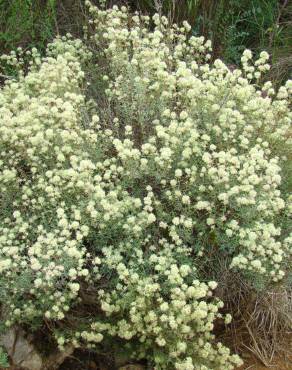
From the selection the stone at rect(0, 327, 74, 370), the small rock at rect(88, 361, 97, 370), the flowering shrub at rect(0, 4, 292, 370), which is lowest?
the small rock at rect(88, 361, 97, 370)

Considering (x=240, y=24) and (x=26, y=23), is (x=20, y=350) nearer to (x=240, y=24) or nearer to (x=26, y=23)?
(x=26, y=23)

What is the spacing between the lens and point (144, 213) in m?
2.90

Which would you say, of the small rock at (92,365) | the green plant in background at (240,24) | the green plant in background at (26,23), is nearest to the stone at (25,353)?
the small rock at (92,365)

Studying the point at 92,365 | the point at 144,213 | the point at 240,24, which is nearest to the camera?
the point at 144,213

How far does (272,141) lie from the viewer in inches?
135

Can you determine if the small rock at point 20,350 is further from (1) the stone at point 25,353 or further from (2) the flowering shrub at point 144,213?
(2) the flowering shrub at point 144,213

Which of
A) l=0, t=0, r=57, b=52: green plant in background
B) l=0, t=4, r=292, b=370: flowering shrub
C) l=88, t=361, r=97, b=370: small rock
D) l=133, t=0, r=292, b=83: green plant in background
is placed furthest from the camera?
l=133, t=0, r=292, b=83: green plant in background

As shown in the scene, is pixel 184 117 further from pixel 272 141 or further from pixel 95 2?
pixel 95 2

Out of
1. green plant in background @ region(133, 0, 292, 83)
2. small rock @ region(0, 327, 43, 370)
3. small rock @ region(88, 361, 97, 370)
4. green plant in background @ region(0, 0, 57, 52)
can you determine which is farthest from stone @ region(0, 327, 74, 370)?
green plant in background @ region(133, 0, 292, 83)

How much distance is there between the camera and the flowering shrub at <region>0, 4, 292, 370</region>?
2.70m

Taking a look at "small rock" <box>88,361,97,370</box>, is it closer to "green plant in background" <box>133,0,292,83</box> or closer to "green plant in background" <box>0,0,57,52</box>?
"green plant in background" <box>0,0,57,52</box>

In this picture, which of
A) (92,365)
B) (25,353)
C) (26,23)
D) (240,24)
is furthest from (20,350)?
(240,24)

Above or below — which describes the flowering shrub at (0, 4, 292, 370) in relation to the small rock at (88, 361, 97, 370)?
above

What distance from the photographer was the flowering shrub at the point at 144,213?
106 inches
